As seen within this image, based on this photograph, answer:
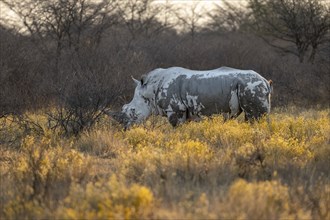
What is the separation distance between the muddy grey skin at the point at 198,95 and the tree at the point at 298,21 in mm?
12653

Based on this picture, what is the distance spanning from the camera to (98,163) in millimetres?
6965

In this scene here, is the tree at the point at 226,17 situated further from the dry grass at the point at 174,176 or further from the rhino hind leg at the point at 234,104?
the dry grass at the point at 174,176

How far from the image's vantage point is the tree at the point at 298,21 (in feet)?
71.6

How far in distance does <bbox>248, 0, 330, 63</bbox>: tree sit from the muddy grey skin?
498 inches

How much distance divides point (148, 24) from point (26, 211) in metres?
28.4

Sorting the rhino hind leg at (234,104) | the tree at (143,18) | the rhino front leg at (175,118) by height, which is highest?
the tree at (143,18)

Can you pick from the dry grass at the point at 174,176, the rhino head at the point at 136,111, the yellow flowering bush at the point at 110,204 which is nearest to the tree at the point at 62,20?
the rhino head at the point at 136,111

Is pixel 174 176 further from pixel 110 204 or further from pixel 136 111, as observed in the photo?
pixel 136 111

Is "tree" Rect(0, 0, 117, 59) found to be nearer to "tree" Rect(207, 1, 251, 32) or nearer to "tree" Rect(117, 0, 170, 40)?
"tree" Rect(117, 0, 170, 40)

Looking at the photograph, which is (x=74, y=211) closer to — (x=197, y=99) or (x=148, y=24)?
(x=197, y=99)

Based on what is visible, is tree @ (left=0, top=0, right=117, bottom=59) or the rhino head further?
tree @ (left=0, top=0, right=117, bottom=59)

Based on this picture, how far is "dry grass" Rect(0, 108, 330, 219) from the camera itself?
14.1ft

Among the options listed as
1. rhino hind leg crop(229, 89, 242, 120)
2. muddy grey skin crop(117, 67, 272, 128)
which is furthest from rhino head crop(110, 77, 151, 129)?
rhino hind leg crop(229, 89, 242, 120)

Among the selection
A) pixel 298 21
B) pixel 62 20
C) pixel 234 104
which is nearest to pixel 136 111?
pixel 234 104
